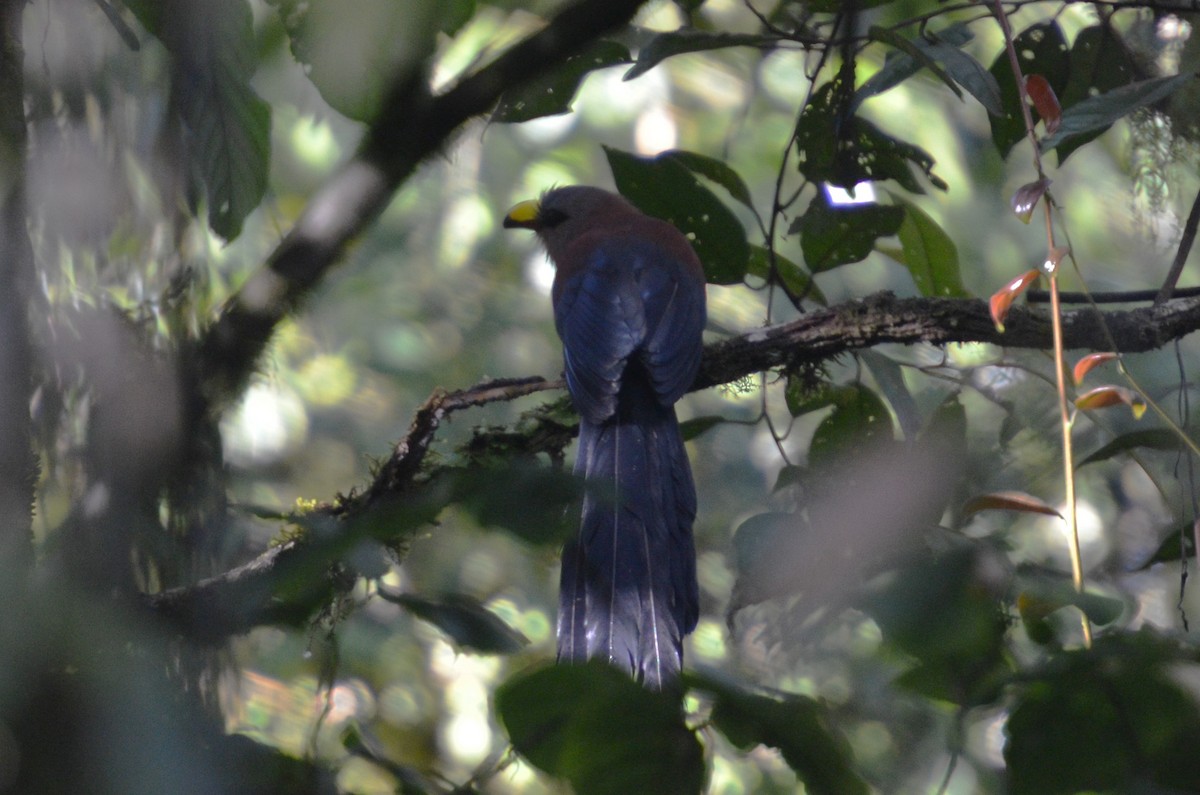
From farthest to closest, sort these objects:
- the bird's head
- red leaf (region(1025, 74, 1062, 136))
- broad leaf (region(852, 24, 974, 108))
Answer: the bird's head, broad leaf (region(852, 24, 974, 108)), red leaf (region(1025, 74, 1062, 136))

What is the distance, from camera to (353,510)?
1.55m

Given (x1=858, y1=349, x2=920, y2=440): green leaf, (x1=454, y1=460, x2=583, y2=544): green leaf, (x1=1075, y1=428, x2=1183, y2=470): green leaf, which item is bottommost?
(x1=858, y1=349, x2=920, y2=440): green leaf

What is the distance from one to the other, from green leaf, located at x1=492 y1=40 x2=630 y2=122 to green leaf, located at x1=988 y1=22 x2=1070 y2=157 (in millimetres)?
667

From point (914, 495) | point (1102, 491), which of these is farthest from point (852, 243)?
point (1102, 491)

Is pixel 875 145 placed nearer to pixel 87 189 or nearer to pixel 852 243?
pixel 852 243

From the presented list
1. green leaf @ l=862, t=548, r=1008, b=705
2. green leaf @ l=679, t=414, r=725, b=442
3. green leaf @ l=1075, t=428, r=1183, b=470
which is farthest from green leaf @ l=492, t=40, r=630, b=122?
green leaf @ l=862, t=548, r=1008, b=705

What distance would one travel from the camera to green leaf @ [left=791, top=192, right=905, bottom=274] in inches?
75.3

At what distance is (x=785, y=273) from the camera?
6.81 ft

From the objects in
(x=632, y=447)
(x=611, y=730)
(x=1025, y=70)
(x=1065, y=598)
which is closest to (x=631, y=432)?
(x=632, y=447)

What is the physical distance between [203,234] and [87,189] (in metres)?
0.31

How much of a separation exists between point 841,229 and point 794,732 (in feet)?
5.07

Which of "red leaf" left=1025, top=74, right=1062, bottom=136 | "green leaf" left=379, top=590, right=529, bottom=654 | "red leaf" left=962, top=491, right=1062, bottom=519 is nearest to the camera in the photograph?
"green leaf" left=379, top=590, right=529, bottom=654

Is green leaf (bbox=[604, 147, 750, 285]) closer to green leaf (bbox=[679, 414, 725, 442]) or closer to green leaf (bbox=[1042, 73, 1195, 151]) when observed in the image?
green leaf (bbox=[679, 414, 725, 442])

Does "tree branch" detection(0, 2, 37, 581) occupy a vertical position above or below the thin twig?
above
